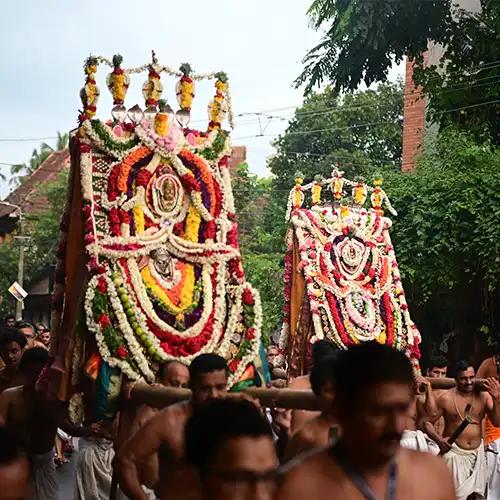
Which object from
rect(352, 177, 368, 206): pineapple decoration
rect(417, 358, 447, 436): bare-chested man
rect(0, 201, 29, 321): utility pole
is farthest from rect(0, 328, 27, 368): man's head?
rect(0, 201, 29, 321): utility pole

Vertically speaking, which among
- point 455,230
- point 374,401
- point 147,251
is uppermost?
point 455,230

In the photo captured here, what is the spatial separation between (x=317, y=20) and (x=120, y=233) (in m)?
10.9

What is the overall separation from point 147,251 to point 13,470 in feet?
25.0

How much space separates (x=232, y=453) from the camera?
4.09m

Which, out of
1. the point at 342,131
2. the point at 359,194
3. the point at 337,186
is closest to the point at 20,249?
the point at 342,131

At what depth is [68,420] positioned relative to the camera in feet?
36.4

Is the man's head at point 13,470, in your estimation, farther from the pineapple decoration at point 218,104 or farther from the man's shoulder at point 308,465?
the pineapple decoration at point 218,104

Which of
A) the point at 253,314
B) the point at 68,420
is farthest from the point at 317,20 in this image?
the point at 68,420

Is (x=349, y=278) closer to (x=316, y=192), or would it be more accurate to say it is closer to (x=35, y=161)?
(x=316, y=192)

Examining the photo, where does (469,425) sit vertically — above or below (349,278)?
below

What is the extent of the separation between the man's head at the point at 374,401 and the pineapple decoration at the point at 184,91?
814 centimetres

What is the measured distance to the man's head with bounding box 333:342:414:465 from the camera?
4121mm

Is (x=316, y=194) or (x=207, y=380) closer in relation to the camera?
(x=207, y=380)

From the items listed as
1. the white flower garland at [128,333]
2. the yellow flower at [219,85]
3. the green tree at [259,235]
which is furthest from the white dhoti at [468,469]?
the green tree at [259,235]
